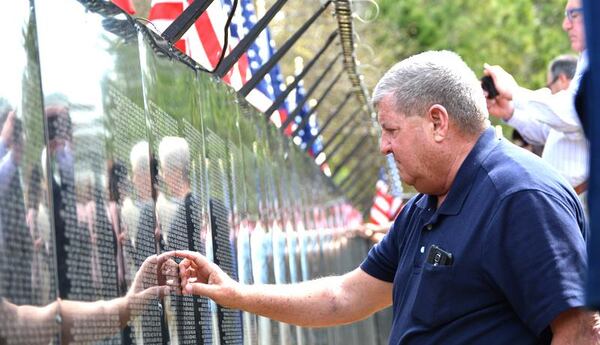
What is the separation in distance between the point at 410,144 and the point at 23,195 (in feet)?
6.50

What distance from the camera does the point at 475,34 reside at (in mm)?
30125

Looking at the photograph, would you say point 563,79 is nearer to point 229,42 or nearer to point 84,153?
point 229,42

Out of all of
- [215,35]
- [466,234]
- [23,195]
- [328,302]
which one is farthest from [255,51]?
[23,195]

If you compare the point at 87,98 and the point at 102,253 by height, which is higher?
the point at 87,98

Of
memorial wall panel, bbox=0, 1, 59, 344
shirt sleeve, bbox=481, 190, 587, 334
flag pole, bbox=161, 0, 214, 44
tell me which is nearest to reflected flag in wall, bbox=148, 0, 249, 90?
flag pole, bbox=161, 0, 214, 44

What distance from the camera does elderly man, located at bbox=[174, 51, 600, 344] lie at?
4.09 meters

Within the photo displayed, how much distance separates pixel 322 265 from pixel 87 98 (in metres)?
8.68

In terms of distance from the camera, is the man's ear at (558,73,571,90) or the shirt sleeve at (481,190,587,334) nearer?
the shirt sleeve at (481,190,587,334)

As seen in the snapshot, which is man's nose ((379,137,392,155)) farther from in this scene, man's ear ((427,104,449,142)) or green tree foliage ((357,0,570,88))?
green tree foliage ((357,0,570,88))

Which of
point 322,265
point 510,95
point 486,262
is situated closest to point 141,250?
point 486,262

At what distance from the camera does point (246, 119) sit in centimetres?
650

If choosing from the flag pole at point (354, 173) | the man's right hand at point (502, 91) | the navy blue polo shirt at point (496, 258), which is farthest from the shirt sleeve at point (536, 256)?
the flag pole at point (354, 173)

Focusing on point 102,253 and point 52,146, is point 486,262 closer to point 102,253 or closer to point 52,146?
point 102,253

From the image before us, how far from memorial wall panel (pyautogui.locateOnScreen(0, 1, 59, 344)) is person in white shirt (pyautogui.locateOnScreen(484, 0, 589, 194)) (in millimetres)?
3777
